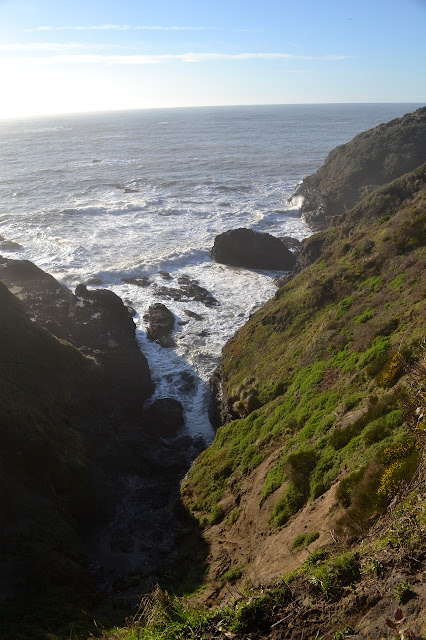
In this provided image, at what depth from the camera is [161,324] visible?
3161 centimetres

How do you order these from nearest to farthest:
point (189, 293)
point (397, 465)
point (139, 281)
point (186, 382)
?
1. point (397, 465)
2. point (186, 382)
3. point (189, 293)
4. point (139, 281)

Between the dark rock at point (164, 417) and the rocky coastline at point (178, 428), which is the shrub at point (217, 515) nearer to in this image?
the rocky coastline at point (178, 428)

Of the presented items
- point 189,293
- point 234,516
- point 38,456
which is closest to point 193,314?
point 189,293

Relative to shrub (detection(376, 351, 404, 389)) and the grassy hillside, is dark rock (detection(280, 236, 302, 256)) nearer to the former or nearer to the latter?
the grassy hillside

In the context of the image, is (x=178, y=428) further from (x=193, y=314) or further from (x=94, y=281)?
(x=94, y=281)

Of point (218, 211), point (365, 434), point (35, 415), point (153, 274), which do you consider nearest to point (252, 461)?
point (365, 434)

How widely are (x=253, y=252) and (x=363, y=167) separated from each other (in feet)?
91.1

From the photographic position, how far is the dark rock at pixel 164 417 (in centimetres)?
2197

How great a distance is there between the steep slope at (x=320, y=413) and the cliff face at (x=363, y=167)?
36.1 metres

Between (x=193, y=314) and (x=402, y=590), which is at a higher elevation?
(x=402, y=590)

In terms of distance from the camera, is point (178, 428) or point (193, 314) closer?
point (178, 428)

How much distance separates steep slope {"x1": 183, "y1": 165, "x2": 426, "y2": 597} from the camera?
8.73m

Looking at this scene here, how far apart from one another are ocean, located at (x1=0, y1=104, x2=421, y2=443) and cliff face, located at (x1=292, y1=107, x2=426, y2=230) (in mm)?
3718

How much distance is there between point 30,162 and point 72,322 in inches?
3611
